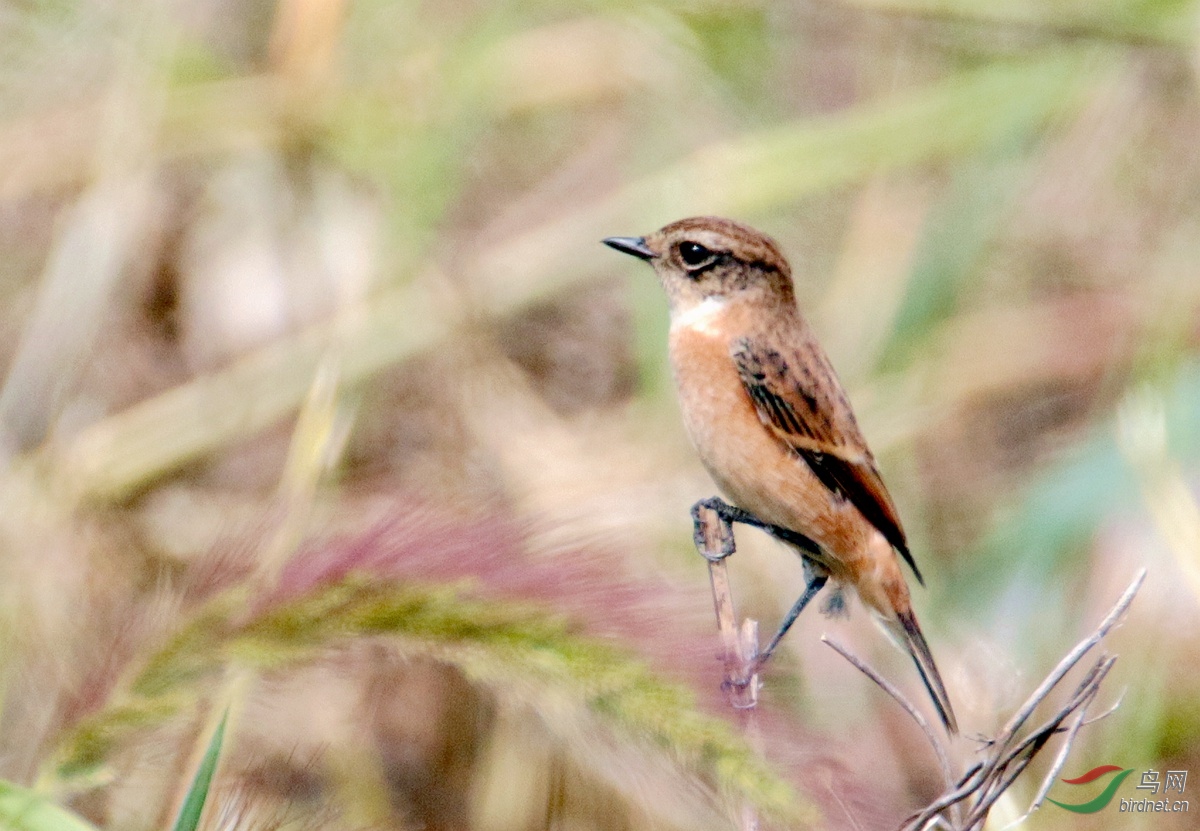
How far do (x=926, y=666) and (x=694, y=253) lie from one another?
3.41 ft

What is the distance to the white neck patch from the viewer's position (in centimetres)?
298

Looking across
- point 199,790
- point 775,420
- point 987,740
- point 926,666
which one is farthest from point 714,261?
point 199,790

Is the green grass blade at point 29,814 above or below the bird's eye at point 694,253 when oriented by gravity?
below

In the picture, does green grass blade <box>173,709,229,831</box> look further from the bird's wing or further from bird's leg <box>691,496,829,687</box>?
the bird's wing

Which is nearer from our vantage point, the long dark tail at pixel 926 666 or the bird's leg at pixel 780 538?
the long dark tail at pixel 926 666

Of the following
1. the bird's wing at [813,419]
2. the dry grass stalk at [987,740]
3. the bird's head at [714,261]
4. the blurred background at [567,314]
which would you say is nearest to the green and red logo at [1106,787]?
Answer: the blurred background at [567,314]

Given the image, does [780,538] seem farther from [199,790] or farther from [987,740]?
[199,790]

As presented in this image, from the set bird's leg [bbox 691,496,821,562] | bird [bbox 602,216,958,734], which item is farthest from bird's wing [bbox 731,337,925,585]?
bird's leg [bbox 691,496,821,562]

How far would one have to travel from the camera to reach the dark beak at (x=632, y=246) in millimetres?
2893

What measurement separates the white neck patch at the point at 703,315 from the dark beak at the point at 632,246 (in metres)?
0.16

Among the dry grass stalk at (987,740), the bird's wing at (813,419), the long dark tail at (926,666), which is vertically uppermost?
the bird's wing at (813,419)

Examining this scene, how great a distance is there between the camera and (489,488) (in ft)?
10.5

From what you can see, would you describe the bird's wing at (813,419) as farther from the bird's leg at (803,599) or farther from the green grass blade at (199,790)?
the green grass blade at (199,790)

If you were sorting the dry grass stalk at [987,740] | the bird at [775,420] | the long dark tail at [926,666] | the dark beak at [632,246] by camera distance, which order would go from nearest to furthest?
1. the dry grass stalk at [987,740]
2. the long dark tail at [926,666]
3. the bird at [775,420]
4. the dark beak at [632,246]
